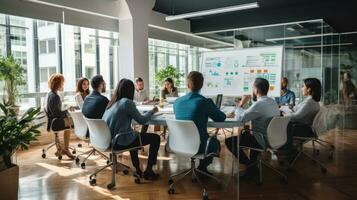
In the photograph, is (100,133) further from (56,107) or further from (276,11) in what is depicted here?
(276,11)

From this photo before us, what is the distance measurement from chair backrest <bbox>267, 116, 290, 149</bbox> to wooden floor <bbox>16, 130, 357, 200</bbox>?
464 mm

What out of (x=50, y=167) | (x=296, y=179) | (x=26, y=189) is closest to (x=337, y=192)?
(x=296, y=179)

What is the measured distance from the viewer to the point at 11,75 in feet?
16.2

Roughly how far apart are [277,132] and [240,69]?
88 centimetres

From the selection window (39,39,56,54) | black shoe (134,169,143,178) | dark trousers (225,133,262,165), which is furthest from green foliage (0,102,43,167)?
window (39,39,56,54)

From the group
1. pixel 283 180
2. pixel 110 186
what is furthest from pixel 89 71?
pixel 283 180

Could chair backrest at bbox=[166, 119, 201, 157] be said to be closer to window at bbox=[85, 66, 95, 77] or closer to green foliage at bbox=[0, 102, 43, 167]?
green foliage at bbox=[0, 102, 43, 167]

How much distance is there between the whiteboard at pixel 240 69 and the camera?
11.6 feet

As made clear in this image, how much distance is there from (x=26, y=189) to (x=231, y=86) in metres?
2.62

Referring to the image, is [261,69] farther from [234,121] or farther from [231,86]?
[234,121]

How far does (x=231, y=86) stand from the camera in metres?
3.71

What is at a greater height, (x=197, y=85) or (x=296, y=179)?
(x=197, y=85)

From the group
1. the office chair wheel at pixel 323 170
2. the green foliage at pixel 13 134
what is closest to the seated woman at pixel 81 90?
the green foliage at pixel 13 134

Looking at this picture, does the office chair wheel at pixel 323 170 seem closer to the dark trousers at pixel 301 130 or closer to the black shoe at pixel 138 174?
the dark trousers at pixel 301 130
